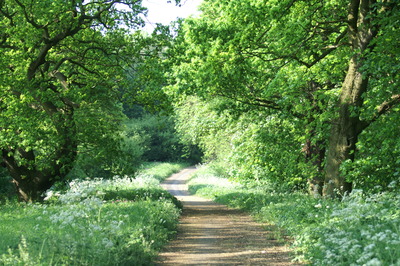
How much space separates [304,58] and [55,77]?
1073 cm

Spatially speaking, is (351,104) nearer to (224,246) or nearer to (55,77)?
(224,246)

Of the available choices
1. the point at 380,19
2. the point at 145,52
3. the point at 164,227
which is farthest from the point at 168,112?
the point at 380,19

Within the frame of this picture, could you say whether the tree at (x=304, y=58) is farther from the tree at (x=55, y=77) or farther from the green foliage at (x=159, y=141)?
the green foliage at (x=159, y=141)

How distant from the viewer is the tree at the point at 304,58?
1339cm

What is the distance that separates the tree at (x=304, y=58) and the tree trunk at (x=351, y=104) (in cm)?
3

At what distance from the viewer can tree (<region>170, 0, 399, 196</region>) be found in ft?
43.9

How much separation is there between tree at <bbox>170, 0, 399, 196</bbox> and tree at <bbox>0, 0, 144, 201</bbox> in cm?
343

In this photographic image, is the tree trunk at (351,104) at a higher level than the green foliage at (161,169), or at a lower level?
higher

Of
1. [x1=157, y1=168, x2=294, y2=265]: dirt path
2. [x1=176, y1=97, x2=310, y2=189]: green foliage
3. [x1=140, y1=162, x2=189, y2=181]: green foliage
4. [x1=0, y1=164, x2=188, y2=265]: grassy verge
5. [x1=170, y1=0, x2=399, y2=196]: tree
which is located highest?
[x1=170, y1=0, x2=399, y2=196]: tree

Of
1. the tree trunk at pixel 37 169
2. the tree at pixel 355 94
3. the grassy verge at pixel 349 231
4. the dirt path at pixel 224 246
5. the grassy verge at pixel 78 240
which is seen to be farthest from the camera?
the tree trunk at pixel 37 169

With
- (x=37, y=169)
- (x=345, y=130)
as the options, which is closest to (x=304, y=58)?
(x=345, y=130)

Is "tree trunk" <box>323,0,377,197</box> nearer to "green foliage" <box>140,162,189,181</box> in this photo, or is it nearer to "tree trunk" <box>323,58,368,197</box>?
"tree trunk" <box>323,58,368,197</box>

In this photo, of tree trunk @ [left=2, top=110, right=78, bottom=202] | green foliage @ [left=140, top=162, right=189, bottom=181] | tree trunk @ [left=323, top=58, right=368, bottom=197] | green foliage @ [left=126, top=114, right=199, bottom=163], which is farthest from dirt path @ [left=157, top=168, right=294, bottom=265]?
green foliage @ [left=126, top=114, right=199, bottom=163]

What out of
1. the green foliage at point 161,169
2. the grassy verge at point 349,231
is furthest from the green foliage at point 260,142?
the green foliage at point 161,169
